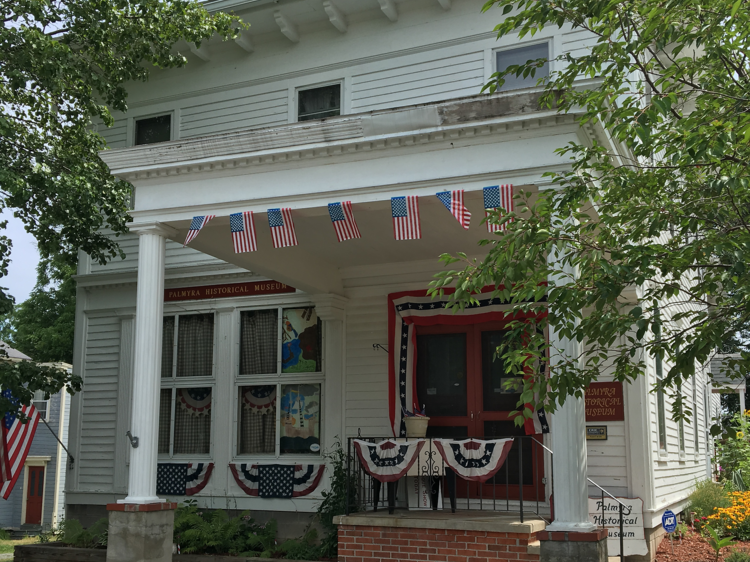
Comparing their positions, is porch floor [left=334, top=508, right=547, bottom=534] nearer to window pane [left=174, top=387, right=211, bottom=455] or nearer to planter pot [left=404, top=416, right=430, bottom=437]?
planter pot [left=404, top=416, right=430, bottom=437]

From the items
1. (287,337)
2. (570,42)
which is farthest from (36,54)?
(570,42)

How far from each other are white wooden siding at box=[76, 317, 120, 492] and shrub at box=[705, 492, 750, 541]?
35.7 feet

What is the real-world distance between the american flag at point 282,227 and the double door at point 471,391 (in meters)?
3.69

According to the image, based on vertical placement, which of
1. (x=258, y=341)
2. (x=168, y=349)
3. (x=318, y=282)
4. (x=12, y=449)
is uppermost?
(x=318, y=282)

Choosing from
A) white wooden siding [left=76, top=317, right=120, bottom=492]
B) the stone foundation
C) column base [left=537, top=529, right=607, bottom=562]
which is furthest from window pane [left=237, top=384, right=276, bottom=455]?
column base [left=537, top=529, right=607, bottom=562]

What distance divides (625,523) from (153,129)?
11185 millimetres

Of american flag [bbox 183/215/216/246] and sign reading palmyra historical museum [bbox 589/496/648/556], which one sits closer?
american flag [bbox 183/215/216/246]

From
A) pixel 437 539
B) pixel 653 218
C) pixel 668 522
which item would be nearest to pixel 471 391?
pixel 437 539

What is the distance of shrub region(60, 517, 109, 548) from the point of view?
42.2ft

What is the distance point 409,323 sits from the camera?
41.2ft

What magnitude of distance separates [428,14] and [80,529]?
1068 centimetres

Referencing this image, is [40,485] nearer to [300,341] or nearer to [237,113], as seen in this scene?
[300,341]

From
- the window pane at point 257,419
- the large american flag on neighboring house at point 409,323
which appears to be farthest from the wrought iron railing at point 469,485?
the window pane at point 257,419

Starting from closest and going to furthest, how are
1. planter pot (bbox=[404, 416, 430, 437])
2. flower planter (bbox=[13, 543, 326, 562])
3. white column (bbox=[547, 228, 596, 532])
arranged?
white column (bbox=[547, 228, 596, 532]), planter pot (bbox=[404, 416, 430, 437]), flower planter (bbox=[13, 543, 326, 562])
